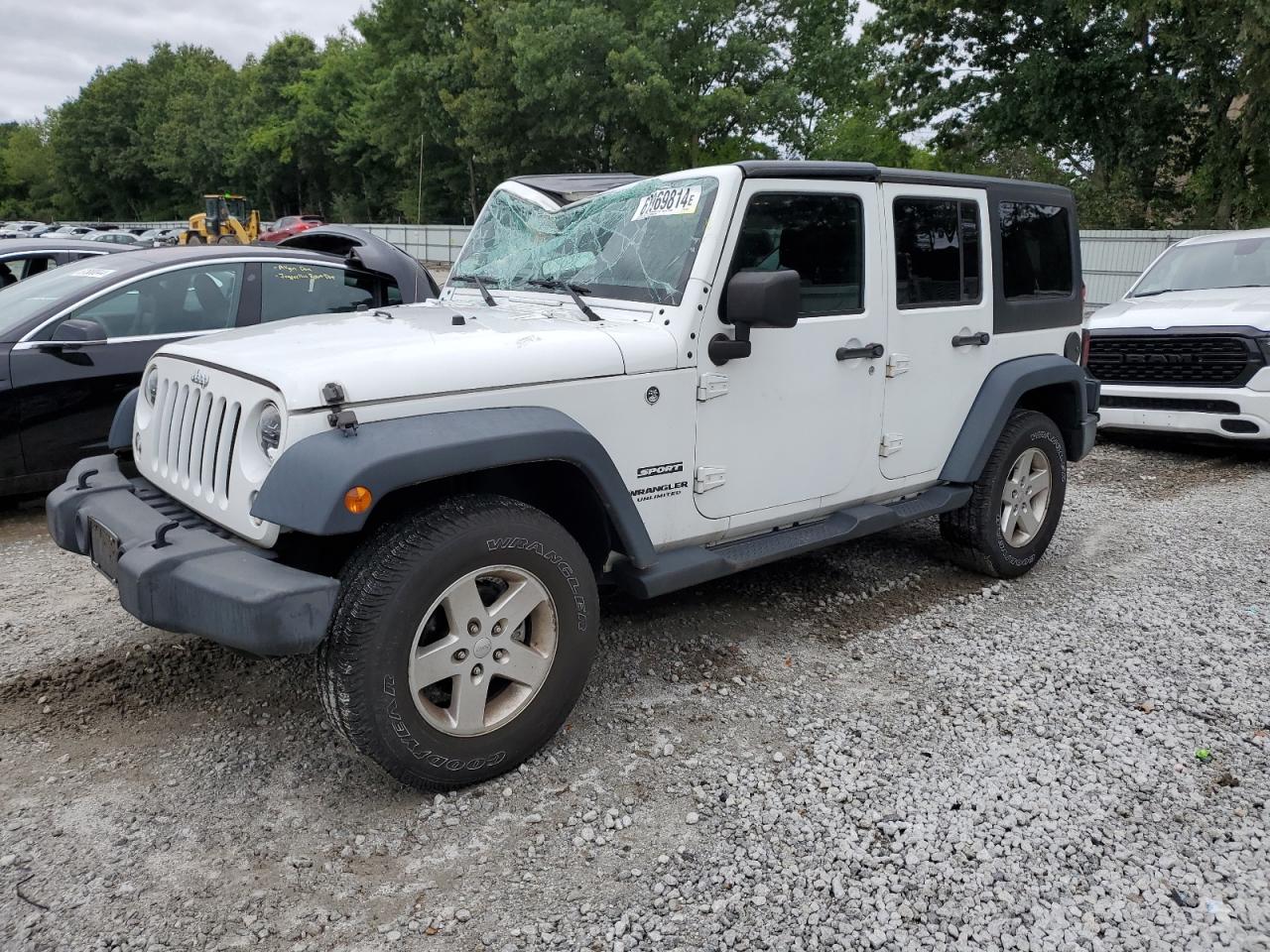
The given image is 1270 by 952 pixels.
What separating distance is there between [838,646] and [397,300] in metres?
3.94

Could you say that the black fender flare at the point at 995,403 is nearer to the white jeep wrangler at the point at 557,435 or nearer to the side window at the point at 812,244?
the white jeep wrangler at the point at 557,435

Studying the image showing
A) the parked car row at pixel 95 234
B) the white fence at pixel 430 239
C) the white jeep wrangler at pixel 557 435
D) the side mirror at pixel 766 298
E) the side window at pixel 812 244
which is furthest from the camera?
the white fence at pixel 430 239

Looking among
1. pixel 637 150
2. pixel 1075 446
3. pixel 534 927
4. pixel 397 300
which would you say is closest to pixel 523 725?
pixel 534 927

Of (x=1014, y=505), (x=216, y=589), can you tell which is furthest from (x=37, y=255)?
(x=1014, y=505)

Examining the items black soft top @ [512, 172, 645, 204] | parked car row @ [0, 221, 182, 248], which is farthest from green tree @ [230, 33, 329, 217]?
black soft top @ [512, 172, 645, 204]

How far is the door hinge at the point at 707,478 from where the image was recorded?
139 inches

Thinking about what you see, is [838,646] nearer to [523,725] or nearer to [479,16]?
[523,725]

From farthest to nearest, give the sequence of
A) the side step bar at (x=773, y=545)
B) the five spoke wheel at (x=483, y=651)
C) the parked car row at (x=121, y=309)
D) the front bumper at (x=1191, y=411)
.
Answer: the front bumper at (x=1191, y=411) < the parked car row at (x=121, y=309) < the side step bar at (x=773, y=545) < the five spoke wheel at (x=483, y=651)

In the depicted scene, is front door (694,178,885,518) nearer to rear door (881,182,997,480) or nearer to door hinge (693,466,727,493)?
door hinge (693,466,727,493)

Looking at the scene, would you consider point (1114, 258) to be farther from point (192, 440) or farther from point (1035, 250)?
point (192, 440)

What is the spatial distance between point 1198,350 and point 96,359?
7960mm

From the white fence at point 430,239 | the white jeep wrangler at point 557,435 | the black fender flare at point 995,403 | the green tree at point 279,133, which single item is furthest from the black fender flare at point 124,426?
the green tree at point 279,133

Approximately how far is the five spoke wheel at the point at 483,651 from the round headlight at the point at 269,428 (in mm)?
661

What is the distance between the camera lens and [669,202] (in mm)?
3703
